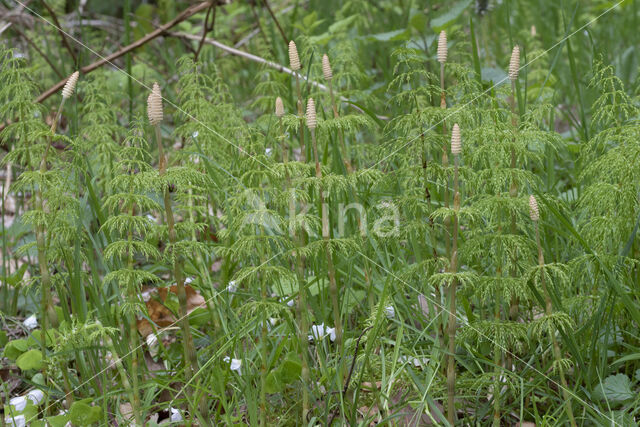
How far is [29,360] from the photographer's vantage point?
5.95 ft

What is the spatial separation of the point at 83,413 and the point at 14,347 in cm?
44

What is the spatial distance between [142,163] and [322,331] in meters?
0.74

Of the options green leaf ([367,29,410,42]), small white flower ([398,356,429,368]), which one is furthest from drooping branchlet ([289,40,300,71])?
green leaf ([367,29,410,42])

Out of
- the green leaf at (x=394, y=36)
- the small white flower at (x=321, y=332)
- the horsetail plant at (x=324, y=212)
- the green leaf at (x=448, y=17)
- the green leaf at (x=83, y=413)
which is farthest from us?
the green leaf at (x=448, y=17)

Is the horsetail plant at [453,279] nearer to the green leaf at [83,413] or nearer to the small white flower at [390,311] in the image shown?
the small white flower at [390,311]

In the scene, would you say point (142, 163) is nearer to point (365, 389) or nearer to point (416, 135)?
point (416, 135)

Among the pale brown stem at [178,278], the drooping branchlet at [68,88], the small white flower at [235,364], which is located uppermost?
the drooping branchlet at [68,88]

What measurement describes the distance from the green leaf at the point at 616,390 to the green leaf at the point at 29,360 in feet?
4.97

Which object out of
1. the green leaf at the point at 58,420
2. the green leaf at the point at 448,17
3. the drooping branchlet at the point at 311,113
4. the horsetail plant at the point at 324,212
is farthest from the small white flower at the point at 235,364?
the green leaf at the point at 448,17

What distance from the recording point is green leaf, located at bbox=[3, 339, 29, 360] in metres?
1.94

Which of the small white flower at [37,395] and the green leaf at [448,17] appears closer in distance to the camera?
the small white flower at [37,395]

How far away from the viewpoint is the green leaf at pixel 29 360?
5.91 ft

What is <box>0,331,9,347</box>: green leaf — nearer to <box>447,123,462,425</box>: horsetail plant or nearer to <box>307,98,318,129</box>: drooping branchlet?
<box>307,98,318,129</box>: drooping branchlet

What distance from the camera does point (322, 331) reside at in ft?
6.44
